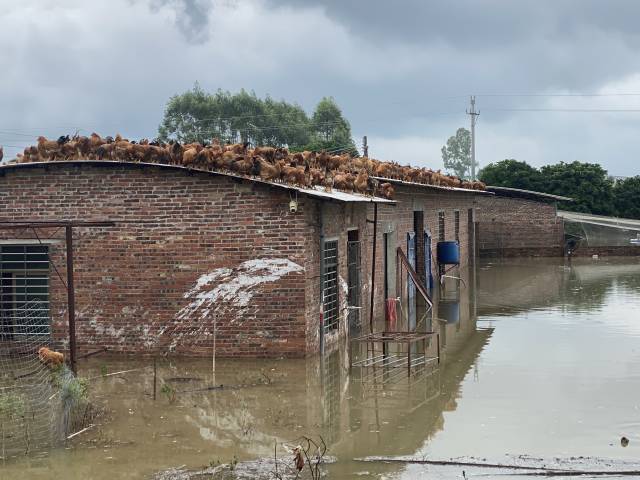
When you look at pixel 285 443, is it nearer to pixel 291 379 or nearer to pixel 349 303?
pixel 291 379

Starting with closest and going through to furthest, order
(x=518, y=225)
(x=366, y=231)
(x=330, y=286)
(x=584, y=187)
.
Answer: (x=330, y=286) < (x=366, y=231) < (x=518, y=225) < (x=584, y=187)

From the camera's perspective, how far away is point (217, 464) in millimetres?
9797

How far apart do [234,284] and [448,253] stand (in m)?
15.6

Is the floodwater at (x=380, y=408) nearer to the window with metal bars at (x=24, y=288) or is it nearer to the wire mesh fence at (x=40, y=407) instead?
the wire mesh fence at (x=40, y=407)

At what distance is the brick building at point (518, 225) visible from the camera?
42.9 meters

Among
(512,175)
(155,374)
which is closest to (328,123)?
(512,175)

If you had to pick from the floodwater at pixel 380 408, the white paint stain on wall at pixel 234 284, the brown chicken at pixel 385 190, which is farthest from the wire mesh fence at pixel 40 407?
the brown chicken at pixel 385 190

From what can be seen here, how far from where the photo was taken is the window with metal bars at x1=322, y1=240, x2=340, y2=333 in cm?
1760

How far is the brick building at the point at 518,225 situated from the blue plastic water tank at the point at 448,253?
12.6 meters

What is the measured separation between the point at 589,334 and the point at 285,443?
10042mm

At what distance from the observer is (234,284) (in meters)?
16.1

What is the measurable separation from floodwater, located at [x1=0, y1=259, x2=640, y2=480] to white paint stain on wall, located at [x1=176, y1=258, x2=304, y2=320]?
3.13 ft

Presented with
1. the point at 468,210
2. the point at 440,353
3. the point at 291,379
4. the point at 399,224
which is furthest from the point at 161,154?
the point at 468,210

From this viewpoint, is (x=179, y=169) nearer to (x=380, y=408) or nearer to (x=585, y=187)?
(x=380, y=408)
